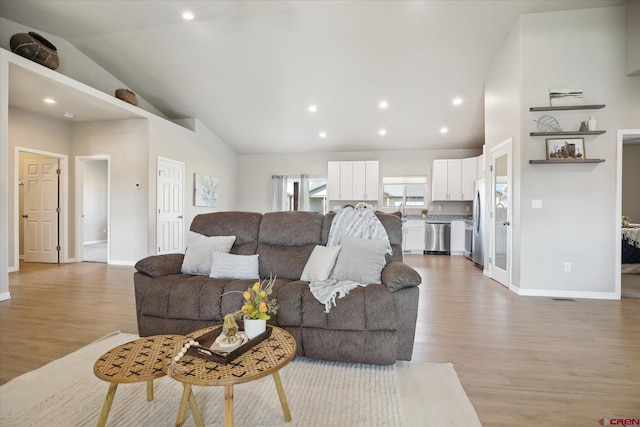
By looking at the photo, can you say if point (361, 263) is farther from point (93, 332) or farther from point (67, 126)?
point (67, 126)

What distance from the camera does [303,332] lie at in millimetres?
1983

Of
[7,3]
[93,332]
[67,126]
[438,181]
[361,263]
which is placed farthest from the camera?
[438,181]

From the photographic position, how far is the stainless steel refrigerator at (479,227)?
5414 millimetres

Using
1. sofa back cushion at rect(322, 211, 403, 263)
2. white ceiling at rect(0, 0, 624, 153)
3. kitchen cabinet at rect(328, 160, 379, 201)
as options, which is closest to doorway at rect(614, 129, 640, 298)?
white ceiling at rect(0, 0, 624, 153)

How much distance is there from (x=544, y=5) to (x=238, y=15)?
3.81 metres

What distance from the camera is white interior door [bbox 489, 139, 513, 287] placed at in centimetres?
411

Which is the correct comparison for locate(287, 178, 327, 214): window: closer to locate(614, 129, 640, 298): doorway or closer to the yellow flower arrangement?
locate(614, 129, 640, 298): doorway

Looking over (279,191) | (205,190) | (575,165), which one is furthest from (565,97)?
(205,190)

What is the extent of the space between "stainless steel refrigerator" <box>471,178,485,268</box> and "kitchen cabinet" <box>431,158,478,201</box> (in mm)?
1494

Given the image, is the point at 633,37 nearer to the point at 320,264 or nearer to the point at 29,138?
the point at 320,264

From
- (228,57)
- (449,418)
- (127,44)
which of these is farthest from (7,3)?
(449,418)

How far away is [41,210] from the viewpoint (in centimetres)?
579

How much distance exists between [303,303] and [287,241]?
842 mm

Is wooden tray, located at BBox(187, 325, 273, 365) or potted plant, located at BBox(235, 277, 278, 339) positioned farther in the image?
potted plant, located at BBox(235, 277, 278, 339)
